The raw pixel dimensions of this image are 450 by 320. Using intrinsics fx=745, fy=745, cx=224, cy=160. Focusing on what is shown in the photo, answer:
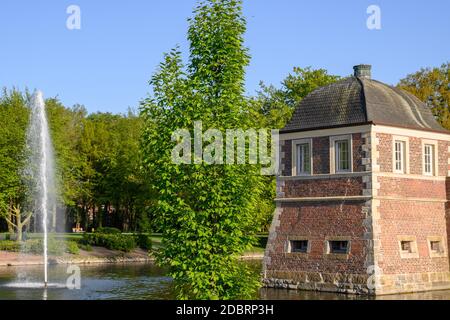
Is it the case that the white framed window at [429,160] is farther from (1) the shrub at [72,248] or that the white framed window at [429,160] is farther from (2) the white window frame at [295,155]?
(1) the shrub at [72,248]

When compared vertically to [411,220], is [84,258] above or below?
below

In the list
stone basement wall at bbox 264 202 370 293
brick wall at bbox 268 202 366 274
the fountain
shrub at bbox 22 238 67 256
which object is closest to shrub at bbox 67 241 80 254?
shrub at bbox 22 238 67 256

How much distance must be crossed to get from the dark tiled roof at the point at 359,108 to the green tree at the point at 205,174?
1288 centimetres

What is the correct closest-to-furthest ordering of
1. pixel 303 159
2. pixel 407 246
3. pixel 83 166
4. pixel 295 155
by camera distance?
pixel 407 246 < pixel 303 159 < pixel 295 155 < pixel 83 166

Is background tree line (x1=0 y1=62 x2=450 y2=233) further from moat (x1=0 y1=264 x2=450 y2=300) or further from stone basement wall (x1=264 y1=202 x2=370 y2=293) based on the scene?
stone basement wall (x1=264 y1=202 x2=370 y2=293)

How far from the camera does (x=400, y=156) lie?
31469 millimetres

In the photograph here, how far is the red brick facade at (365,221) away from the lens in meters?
30.2

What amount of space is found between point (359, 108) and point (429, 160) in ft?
14.6

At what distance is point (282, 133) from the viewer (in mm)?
33312

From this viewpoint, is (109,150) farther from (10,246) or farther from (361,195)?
(361,195)

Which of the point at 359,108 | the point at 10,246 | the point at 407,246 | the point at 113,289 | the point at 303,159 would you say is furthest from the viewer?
the point at 10,246

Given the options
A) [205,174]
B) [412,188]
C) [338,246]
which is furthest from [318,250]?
[205,174]

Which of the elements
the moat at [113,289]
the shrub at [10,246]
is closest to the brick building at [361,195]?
the moat at [113,289]
